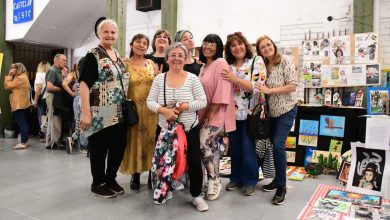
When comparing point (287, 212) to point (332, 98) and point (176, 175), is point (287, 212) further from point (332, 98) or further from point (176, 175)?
point (332, 98)

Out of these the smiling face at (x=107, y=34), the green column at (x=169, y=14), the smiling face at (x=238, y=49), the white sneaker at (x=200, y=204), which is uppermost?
the green column at (x=169, y=14)

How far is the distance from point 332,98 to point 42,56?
21.9 ft

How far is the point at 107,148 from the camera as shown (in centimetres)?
287

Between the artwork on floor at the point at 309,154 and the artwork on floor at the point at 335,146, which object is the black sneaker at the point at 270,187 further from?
the artwork on floor at the point at 335,146

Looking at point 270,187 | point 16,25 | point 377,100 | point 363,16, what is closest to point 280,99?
point 270,187

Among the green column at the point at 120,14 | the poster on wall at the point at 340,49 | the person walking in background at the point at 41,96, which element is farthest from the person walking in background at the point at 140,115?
the green column at the point at 120,14

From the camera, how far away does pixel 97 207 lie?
265 centimetres

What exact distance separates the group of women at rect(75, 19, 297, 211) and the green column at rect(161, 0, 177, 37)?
9.52ft

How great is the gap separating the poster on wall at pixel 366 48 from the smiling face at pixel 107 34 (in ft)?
10.1

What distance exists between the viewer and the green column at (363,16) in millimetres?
4145

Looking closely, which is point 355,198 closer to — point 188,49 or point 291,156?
point 291,156

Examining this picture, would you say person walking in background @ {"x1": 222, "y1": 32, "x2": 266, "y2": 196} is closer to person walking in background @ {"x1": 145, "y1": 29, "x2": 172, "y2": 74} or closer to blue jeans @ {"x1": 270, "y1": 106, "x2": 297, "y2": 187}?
blue jeans @ {"x1": 270, "y1": 106, "x2": 297, "y2": 187}

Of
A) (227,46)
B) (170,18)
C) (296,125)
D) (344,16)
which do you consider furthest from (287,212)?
(170,18)

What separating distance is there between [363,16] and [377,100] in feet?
3.64
